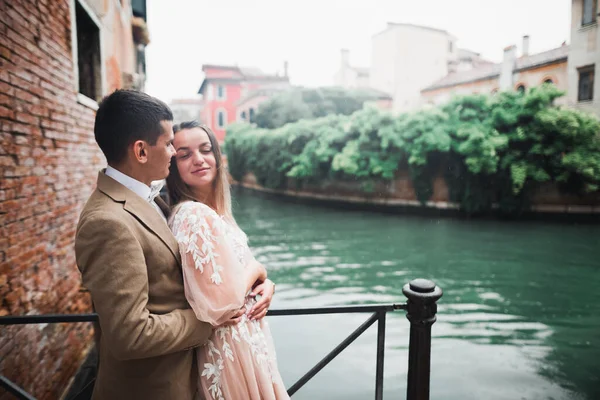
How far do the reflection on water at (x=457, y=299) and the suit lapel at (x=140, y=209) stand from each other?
1532 mm

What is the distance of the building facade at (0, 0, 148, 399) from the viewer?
2551mm

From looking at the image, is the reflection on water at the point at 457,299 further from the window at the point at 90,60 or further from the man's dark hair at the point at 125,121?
the window at the point at 90,60

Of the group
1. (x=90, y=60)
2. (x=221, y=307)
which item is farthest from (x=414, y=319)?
(x=90, y=60)

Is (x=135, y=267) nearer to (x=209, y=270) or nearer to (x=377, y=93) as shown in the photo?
(x=209, y=270)

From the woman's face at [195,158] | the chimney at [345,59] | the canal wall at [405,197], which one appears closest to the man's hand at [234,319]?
the woman's face at [195,158]

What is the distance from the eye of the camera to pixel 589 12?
54.6 feet

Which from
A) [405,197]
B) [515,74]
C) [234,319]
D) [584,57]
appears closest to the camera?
[234,319]

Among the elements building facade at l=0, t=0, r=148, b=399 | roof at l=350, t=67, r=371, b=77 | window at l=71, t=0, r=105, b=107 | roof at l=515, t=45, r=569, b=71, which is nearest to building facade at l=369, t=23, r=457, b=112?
roof at l=350, t=67, r=371, b=77

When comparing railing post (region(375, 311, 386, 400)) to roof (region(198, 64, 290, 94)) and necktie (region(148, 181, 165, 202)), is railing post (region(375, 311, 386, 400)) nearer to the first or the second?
necktie (region(148, 181, 165, 202))

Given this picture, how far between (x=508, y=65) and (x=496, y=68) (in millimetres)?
2374

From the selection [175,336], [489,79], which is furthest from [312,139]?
[175,336]

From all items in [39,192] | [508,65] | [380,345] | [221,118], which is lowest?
[380,345]

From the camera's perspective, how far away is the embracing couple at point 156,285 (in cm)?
99

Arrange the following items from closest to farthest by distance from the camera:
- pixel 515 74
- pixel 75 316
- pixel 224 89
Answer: pixel 75 316 → pixel 515 74 → pixel 224 89
